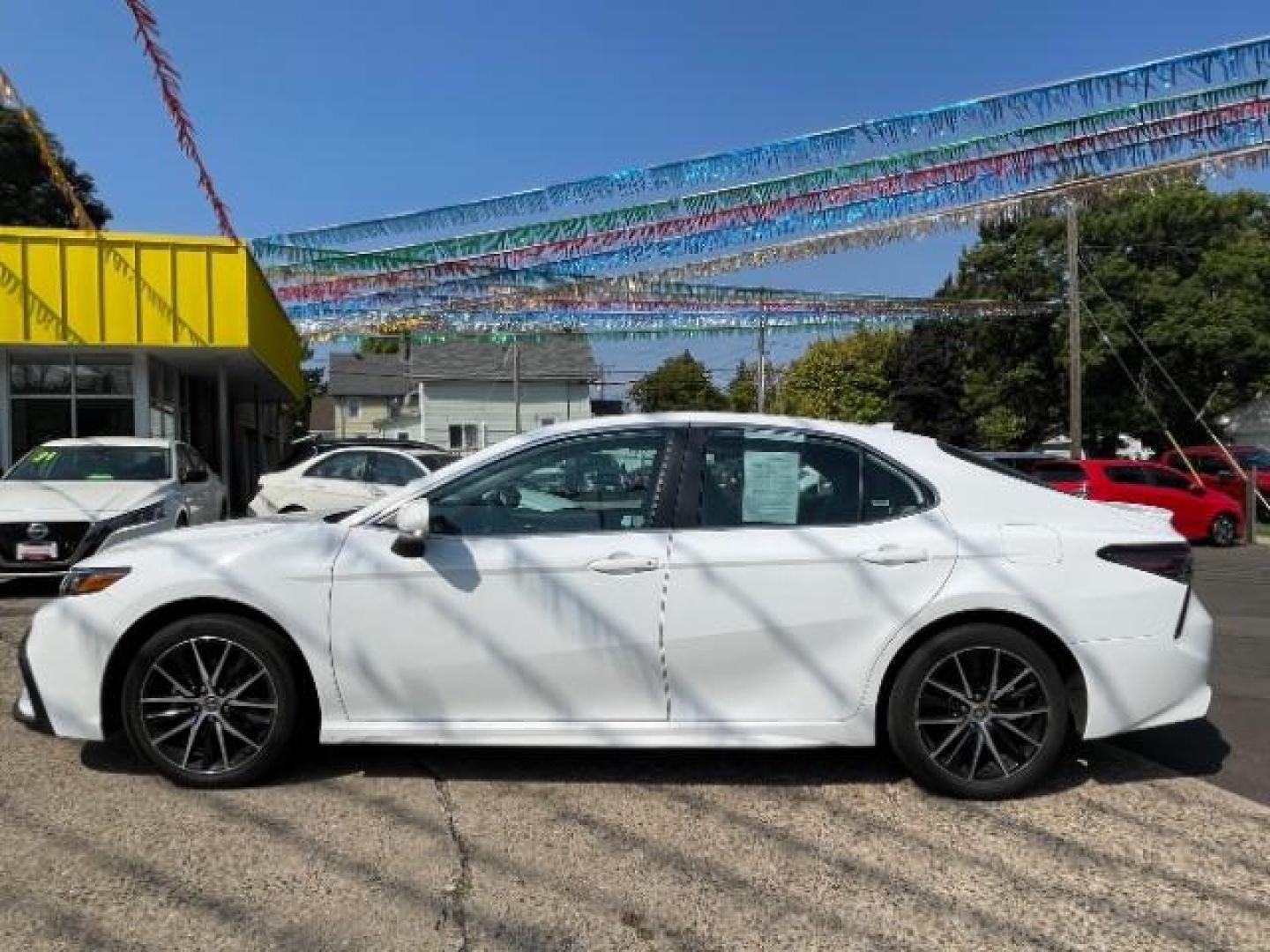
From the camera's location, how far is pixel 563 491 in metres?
4.33

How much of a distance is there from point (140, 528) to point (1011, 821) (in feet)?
26.8

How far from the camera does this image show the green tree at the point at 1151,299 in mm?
33719

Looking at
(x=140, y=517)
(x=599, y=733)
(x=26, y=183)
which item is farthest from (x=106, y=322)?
(x=26, y=183)

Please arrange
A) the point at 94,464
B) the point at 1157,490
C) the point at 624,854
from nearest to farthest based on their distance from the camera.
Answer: the point at 624,854, the point at 94,464, the point at 1157,490

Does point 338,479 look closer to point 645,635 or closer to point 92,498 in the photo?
point 92,498

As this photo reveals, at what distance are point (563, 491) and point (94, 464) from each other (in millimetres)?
8192

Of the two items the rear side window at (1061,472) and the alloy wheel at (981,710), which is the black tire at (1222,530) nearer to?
the rear side window at (1061,472)

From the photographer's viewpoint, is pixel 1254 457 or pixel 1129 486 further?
pixel 1254 457

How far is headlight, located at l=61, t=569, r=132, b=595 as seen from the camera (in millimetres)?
4227

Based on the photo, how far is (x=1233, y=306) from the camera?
33.3 meters

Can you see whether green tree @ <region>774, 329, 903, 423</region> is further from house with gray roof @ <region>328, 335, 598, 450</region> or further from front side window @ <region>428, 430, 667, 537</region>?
front side window @ <region>428, 430, 667, 537</region>

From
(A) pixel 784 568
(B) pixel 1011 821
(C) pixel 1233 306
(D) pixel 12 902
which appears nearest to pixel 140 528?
(D) pixel 12 902

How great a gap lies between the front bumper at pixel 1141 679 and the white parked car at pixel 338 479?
32.9 ft

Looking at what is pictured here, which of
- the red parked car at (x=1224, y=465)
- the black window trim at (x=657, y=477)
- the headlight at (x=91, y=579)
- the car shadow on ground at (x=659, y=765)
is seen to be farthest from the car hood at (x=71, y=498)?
the red parked car at (x=1224, y=465)
